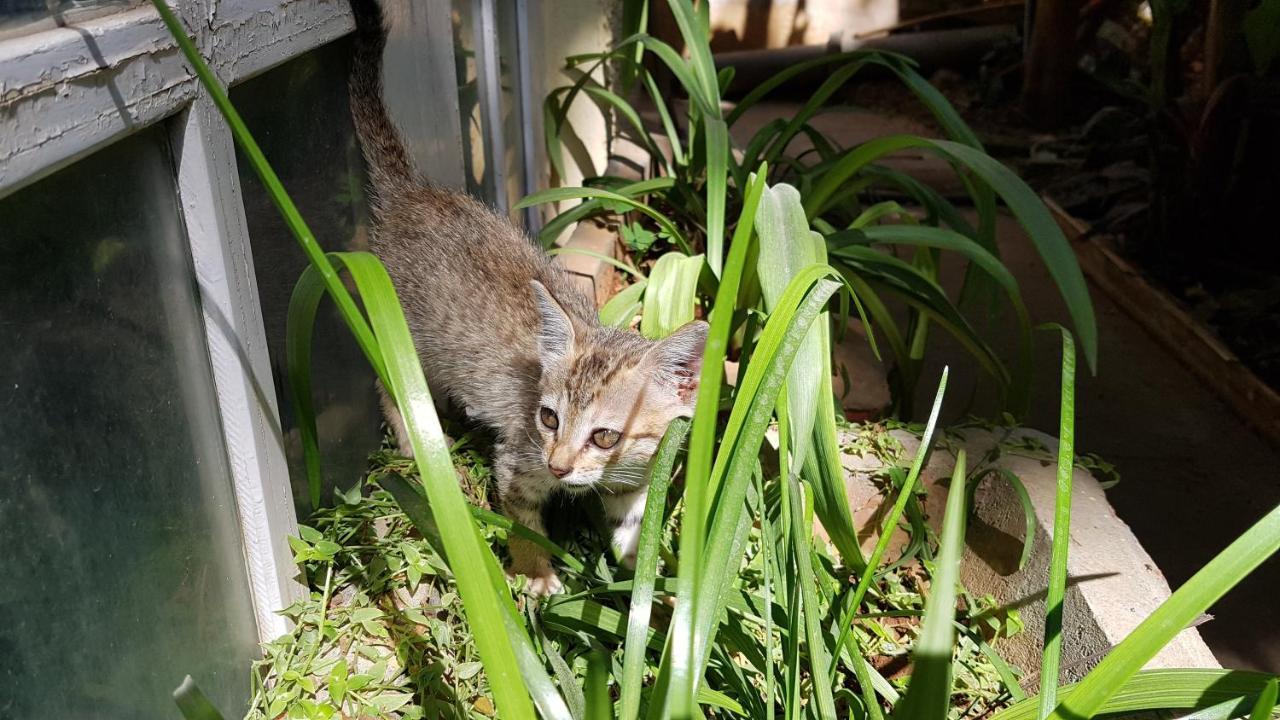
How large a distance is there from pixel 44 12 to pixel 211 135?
0.31 metres

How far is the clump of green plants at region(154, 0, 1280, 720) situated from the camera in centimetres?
86

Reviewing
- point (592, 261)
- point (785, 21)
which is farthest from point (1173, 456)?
point (785, 21)

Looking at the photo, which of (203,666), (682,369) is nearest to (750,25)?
(682,369)

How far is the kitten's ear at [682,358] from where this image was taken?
1.63 m

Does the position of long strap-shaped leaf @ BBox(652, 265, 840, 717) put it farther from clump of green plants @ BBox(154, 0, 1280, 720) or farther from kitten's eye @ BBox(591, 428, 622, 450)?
kitten's eye @ BBox(591, 428, 622, 450)

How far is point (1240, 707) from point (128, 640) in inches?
52.2

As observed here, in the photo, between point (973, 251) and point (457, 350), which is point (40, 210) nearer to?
point (457, 350)

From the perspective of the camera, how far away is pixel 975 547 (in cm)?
184

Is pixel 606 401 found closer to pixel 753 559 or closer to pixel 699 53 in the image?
pixel 753 559

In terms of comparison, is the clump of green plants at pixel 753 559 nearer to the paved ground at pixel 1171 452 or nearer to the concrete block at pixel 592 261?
the concrete block at pixel 592 261

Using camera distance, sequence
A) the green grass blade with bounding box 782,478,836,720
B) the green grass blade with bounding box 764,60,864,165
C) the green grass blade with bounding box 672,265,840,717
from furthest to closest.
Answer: the green grass blade with bounding box 764,60,864,165, the green grass blade with bounding box 782,478,836,720, the green grass blade with bounding box 672,265,840,717

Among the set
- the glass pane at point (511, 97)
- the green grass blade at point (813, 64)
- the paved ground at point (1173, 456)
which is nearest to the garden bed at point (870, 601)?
the paved ground at point (1173, 456)

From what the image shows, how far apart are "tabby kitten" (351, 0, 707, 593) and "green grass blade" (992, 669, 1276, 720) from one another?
0.86m

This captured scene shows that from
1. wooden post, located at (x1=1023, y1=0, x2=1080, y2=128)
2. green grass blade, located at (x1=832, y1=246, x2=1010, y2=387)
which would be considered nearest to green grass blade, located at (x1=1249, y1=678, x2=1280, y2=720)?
green grass blade, located at (x1=832, y1=246, x2=1010, y2=387)
